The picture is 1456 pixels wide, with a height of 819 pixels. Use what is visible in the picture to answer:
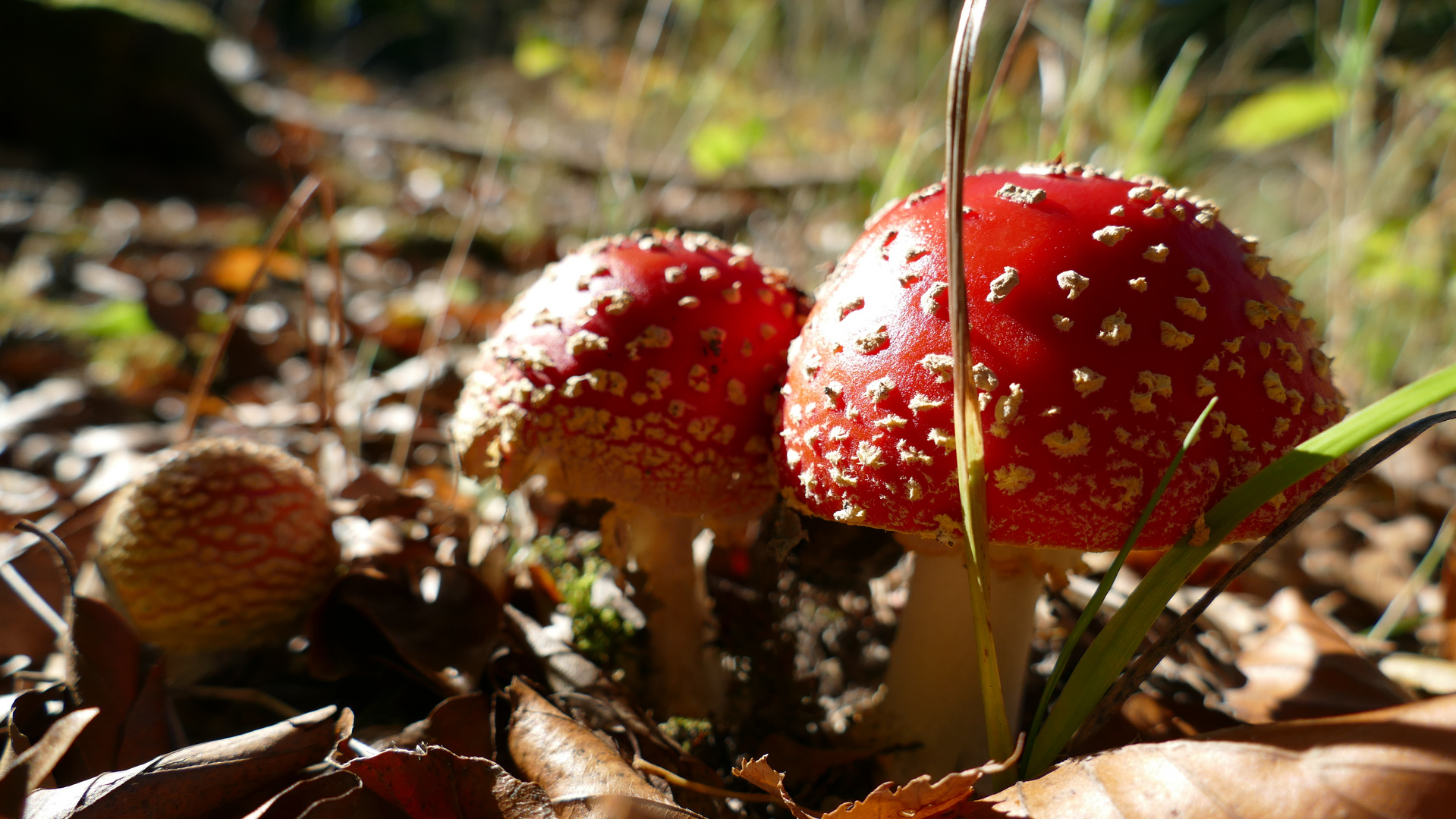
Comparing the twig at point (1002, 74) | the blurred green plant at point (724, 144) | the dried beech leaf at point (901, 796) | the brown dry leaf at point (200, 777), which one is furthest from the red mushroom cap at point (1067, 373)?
the blurred green plant at point (724, 144)

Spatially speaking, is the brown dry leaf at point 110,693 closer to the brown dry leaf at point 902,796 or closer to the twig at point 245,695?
the twig at point 245,695

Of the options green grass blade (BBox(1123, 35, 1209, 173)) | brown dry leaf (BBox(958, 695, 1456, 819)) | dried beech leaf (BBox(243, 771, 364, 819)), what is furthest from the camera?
green grass blade (BBox(1123, 35, 1209, 173))

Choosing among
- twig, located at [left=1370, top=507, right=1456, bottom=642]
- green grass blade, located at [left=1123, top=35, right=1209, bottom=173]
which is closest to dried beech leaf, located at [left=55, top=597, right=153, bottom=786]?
twig, located at [left=1370, top=507, right=1456, bottom=642]

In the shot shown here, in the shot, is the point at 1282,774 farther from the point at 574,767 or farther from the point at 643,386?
Result: the point at 643,386

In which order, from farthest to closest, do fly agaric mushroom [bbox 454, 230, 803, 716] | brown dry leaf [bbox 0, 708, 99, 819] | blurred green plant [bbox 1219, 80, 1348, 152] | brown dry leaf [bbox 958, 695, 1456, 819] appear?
blurred green plant [bbox 1219, 80, 1348, 152], fly agaric mushroom [bbox 454, 230, 803, 716], brown dry leaf [bbox 0, 708, 99, 819], brown dry leaf [bbox 958, 695, 1456, 819]

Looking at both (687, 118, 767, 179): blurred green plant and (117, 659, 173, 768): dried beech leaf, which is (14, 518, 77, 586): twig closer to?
(117, 659, 173, 768): dried beech leaf

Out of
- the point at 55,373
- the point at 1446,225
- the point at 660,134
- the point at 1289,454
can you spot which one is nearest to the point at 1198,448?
the point at 1289,454

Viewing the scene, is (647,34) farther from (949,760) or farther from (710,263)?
(949,760)

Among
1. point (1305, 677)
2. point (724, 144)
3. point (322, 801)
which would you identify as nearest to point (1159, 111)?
point (1305, 677)
